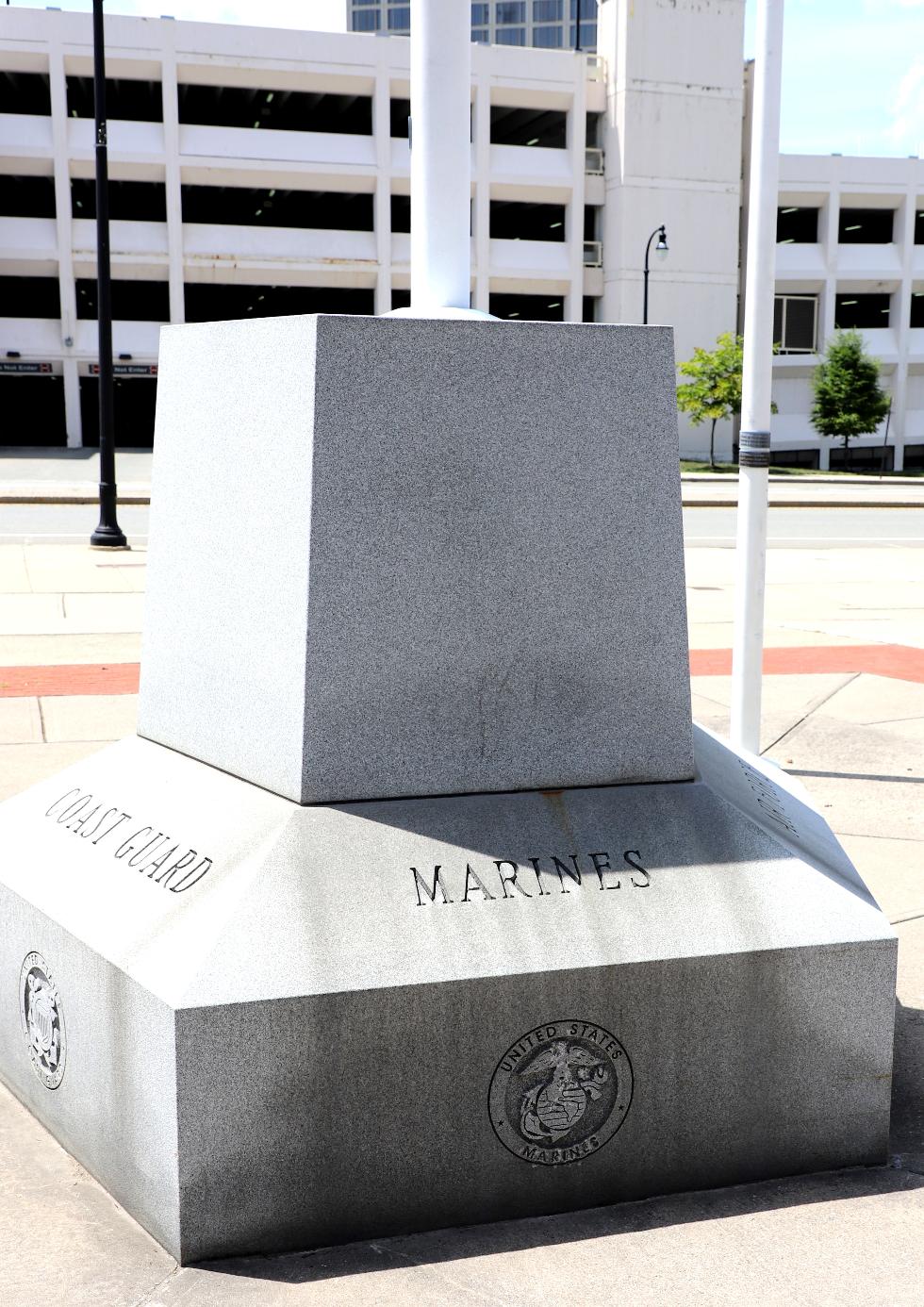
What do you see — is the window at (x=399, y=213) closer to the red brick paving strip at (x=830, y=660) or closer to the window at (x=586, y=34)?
the red brick paving strip at (x=830, y=660)

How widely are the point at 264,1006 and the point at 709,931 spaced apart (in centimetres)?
123

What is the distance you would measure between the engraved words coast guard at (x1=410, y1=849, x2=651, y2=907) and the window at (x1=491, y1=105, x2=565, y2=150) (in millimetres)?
53111

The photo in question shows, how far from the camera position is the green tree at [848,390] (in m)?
54.4

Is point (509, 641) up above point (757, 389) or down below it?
below

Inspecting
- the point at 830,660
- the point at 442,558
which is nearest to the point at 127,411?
the point at 830,660

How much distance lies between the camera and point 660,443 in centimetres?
420

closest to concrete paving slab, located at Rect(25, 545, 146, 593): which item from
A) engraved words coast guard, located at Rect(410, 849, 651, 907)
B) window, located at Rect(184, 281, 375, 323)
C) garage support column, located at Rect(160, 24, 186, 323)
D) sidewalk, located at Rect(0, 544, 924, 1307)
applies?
sidewalk, located at Rect(0, 544, 924, 1307)

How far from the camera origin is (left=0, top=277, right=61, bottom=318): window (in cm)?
5388

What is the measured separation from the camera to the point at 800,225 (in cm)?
6012

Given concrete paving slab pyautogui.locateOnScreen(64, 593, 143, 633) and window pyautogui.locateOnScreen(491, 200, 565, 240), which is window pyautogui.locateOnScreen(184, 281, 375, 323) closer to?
window pyautogui.locateOnScreen(491, 200, 565, 240)

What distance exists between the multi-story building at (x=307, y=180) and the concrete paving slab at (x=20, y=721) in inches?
1587

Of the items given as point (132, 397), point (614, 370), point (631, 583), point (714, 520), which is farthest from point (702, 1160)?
point (132, 397)

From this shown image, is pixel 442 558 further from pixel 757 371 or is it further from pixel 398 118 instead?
pixel 398 118

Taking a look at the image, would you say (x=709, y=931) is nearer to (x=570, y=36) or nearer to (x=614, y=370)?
(x=614, y=370)
